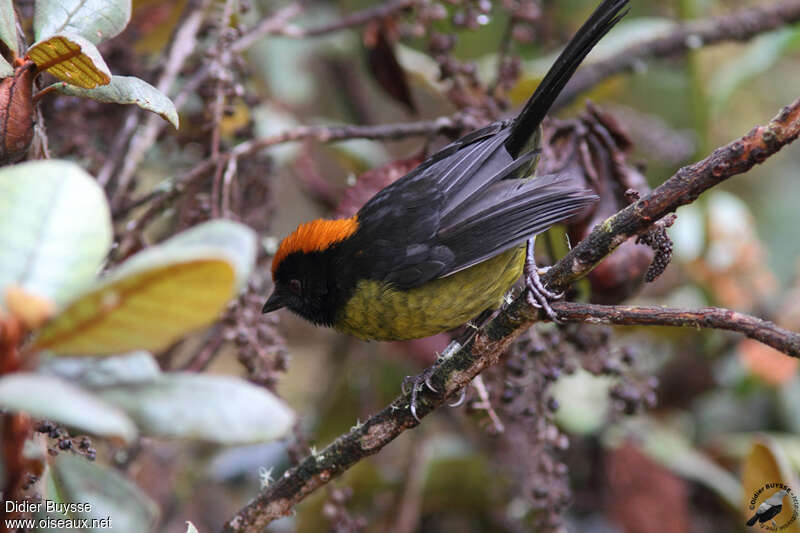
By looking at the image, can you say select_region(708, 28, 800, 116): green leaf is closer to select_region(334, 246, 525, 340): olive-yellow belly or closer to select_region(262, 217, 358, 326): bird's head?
select_region(334, 246, 525, 340): olive-yellow belly

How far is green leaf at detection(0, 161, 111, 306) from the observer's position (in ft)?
3.05

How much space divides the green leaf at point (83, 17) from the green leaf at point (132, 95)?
0.35ft

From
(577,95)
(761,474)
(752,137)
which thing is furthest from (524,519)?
(752,137)

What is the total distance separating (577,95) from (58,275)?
254 cm

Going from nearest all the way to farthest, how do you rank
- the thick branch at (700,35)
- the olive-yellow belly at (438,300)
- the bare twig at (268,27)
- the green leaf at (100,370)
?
the green leaf at (100,370)
the olive-yellow belly at (438,300)
the bare twig at (268,27)
the thick branch at (700,35)

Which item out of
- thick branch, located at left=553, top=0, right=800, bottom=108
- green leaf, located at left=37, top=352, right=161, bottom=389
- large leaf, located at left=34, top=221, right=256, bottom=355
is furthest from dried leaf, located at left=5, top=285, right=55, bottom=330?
thick branch, located at left=553, top=0, right=800, bottom=108

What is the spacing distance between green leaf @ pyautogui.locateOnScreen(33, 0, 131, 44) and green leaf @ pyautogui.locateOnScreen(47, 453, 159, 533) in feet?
2.73

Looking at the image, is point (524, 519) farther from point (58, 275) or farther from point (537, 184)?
point (58, 275)

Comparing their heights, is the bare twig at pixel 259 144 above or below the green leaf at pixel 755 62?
below

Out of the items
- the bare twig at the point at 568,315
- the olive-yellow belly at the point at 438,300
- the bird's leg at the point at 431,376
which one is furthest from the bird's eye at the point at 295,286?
the bare twig at the point at 568,315

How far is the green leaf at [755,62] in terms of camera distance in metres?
3.24

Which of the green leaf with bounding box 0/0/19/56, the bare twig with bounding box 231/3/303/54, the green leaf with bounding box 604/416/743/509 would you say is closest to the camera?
the green leaf with bounding box 0/0/19/56

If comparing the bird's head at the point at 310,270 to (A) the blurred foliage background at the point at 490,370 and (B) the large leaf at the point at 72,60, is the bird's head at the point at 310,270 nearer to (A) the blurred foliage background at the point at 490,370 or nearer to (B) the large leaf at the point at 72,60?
(A) the blurred foliage background at the point at 490,370

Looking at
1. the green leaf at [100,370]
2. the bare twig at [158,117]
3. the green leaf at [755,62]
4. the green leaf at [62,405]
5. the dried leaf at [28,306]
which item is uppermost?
the green leaf at [755,62]
